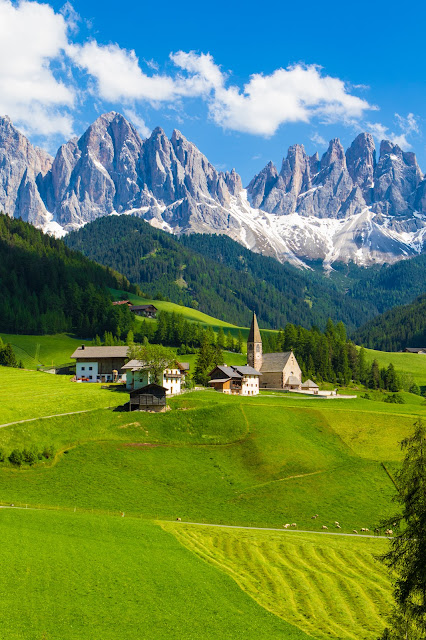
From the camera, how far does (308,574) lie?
3769 cm

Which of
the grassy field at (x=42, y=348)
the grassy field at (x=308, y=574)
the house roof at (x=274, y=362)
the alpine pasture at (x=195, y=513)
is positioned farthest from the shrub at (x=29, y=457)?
the house roof at (x=274, y=362)

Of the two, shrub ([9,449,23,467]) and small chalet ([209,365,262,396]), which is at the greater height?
small chalet ([209,365,262,396])

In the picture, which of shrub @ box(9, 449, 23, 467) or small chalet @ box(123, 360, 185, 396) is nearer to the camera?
shrub @ box(9, 449, 23, 467)

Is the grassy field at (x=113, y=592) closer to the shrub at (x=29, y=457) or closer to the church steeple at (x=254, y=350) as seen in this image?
the shrub at (x=29, y=457)

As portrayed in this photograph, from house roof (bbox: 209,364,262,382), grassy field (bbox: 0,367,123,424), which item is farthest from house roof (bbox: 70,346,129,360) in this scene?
house roof (bbox: 209,364,262,382)

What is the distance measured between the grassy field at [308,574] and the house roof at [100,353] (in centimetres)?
8291

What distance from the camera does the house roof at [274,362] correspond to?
132m

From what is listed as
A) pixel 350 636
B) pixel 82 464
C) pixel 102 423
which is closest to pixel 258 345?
pixel 102 423

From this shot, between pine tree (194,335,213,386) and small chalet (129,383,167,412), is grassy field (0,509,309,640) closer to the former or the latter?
small chalet (129,383,167,412)

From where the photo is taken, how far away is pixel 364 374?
16650 cm

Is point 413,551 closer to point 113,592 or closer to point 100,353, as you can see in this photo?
point 113,592

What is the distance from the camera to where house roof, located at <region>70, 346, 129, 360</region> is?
128m

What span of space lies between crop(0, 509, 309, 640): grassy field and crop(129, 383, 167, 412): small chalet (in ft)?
154

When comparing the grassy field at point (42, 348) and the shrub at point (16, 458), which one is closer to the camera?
the shrub at point (16, 458)
